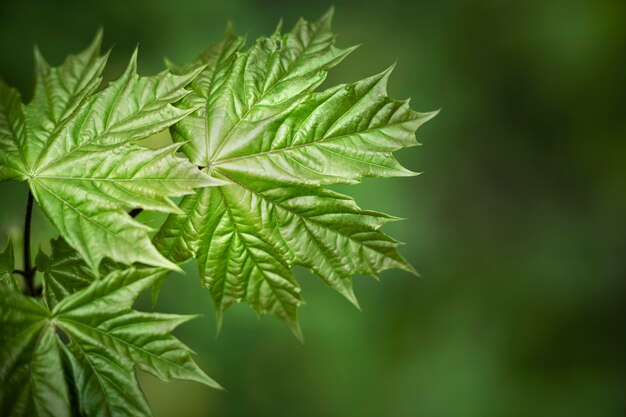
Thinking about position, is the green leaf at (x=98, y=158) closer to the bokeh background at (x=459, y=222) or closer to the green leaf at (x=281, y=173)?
the green leaf at (x=281, y=173)

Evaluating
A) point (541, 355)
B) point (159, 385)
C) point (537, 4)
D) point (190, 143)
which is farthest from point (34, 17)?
point (541, 355)

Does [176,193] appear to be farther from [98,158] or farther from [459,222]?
[459,222]

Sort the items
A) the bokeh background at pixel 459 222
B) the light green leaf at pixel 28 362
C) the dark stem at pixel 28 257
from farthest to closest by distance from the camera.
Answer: the bokeh background at pixel 459 222 < the dark stem at pixel 28 257 < the light green leaf at pixel 28 362

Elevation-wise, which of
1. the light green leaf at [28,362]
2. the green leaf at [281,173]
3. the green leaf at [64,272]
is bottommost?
the light green leaf at [28,362]

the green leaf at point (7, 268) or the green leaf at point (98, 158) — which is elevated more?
the green leaf at point (98, 158)

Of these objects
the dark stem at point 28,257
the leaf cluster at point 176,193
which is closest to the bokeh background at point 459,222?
the dark stem at point 28,257

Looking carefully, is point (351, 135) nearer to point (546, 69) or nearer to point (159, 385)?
point (159, 385)
